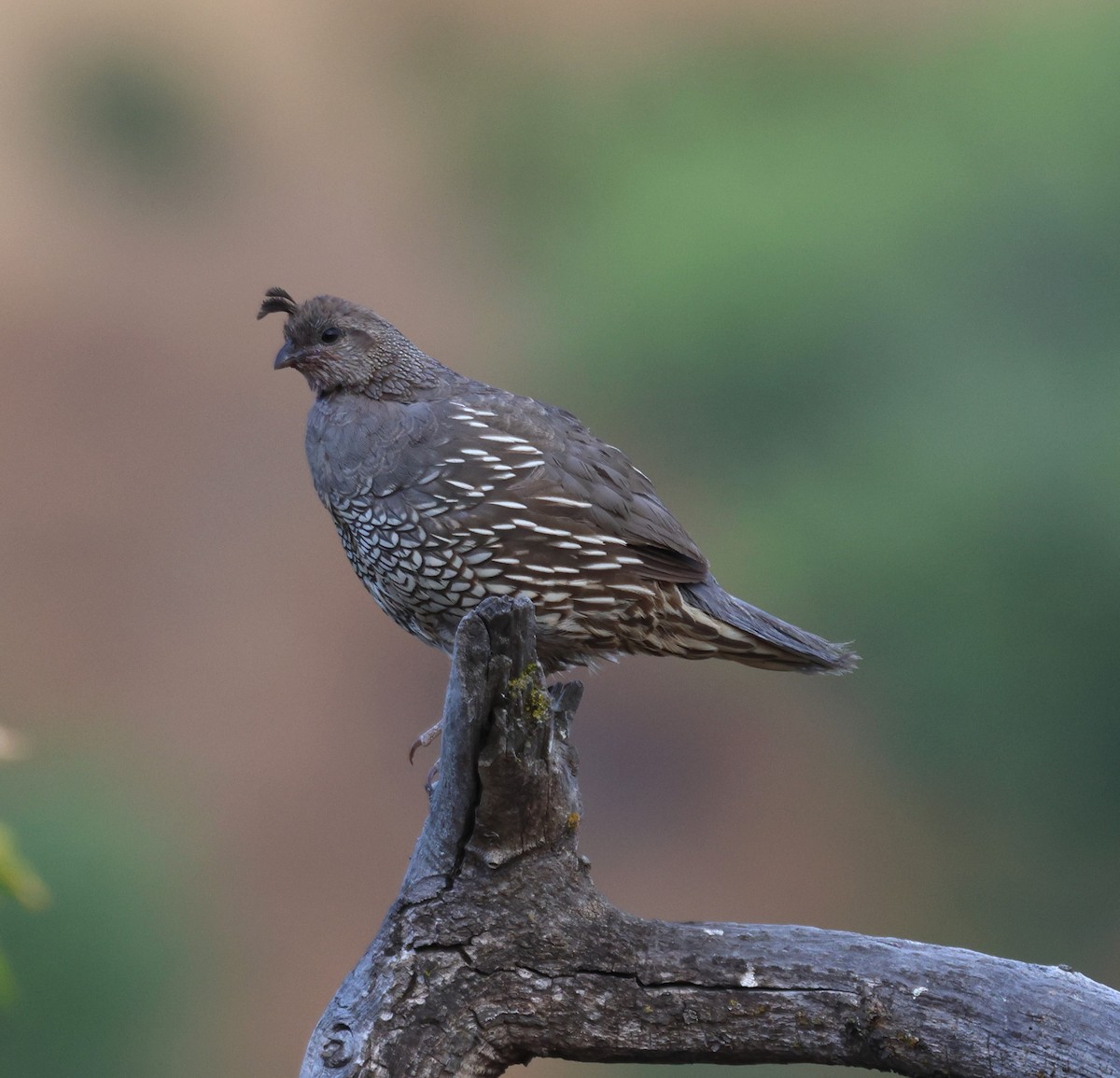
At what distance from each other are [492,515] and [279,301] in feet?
2.60

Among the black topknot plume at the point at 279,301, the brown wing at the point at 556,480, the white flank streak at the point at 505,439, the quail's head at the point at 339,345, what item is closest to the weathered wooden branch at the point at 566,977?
the brown wing at the point at 556,480

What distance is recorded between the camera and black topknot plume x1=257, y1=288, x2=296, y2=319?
10.2ft

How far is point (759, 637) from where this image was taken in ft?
10.0

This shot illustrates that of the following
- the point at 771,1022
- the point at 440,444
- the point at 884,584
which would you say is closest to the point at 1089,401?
the point at 884,584

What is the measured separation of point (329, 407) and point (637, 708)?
2.07 metres

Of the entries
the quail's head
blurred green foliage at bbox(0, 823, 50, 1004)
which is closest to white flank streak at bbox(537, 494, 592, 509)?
the quail's head

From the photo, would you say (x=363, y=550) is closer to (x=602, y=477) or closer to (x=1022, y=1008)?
(x=602, y=477)

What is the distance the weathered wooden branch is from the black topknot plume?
1.27m

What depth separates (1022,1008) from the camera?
220 cm

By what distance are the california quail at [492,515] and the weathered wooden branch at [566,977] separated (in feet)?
1.90

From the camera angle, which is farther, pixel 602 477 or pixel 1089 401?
pixel 1089 401

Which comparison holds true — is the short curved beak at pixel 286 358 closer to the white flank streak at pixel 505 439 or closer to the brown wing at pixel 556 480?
the brown wing at pixel 556 480

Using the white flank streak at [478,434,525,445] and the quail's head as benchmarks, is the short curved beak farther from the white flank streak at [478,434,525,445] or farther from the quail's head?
the white flank streak at [478,434,525,445]

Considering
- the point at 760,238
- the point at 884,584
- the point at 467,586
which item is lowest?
→ the point at 467,586
